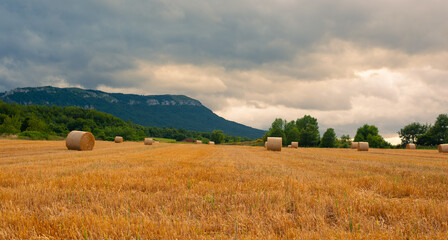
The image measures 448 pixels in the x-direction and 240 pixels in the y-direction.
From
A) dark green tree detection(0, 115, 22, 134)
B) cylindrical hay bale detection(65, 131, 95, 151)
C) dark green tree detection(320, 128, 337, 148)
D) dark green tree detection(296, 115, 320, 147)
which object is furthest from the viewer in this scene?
dark green tree detection(296, 115, 320, 147)

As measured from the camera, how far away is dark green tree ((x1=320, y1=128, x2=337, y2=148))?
9241 centimetres

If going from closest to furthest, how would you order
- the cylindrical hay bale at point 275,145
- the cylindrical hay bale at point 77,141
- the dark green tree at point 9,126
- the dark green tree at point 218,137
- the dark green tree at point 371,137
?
1. the cylindrical hay bale at point 77,141
2. the cylindrical hay bale at point 275,145
3. the dark green tree at point 9,126
4. the dark green tree at point 371,137
5. the dark green tree at point 218,137

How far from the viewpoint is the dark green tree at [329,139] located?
9241cm

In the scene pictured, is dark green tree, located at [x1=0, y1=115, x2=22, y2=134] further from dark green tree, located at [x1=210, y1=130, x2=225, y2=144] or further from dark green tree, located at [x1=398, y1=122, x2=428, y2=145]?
dark green tree, located at [x1=398, y1=122, x2=428, y2=145]

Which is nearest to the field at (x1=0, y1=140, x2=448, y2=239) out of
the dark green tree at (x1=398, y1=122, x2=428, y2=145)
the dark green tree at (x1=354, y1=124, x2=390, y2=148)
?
the dark green tree at (x1=354, y1=124, x2=390, y2=148)

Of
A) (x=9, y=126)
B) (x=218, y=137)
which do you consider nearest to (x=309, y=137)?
(x=218, y=137)

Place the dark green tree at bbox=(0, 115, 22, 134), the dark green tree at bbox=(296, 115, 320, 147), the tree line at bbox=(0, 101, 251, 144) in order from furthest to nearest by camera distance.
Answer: the dark green tree at bbox=(296, 115, 320, 147), the tree line at bbox=(0, 101, 251, 144), the dark green tree at bbox=(0, 115, 22, 134)

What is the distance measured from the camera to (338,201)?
4656mm

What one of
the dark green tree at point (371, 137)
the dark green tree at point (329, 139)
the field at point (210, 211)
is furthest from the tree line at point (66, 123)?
the dark green tree at point (371, 137)

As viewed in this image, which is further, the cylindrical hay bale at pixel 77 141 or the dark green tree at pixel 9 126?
the dark green tree at pixel 9 126

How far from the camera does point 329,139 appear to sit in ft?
306

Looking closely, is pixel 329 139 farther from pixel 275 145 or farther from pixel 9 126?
pixel 9 126

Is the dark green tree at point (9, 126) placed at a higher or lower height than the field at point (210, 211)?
higher

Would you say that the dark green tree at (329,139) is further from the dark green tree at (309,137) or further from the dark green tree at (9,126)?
the dark green tree at (9,126)
